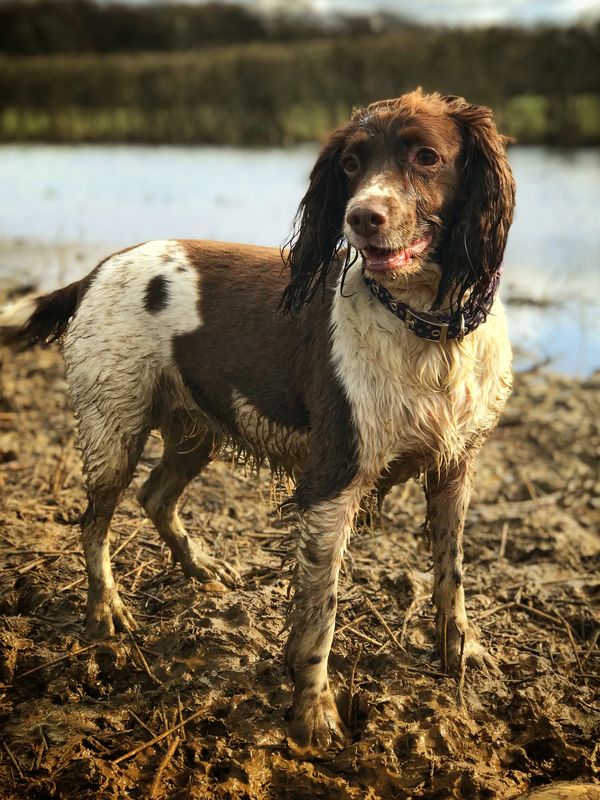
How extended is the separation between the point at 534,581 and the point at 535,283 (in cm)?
516

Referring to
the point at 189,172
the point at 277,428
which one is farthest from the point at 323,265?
the point at 189,172

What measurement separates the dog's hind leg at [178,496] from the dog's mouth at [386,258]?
1.33 metres

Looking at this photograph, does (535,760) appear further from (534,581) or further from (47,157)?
(47,157)

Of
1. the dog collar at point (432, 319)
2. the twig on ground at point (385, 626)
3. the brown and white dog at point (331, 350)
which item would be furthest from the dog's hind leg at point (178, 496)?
the dog collar at point (432, 319)

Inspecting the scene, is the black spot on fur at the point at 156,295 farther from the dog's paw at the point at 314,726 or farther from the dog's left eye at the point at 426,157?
the dog's paw at the point at 314,726

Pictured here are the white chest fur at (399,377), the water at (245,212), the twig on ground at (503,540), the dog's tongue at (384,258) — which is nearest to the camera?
the dog's tongue at (384,258)

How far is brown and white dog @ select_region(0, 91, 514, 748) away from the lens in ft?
8.75

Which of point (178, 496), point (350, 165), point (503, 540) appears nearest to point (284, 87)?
point (503, 540)

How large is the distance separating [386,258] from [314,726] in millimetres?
1500

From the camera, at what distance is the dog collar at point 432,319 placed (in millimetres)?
2732

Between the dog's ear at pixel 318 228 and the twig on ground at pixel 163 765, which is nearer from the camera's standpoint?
the twig on ground at pixel 163 765

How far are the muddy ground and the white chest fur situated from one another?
0.84 m

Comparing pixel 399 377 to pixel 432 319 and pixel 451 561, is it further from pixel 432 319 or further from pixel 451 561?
pixel 451 561

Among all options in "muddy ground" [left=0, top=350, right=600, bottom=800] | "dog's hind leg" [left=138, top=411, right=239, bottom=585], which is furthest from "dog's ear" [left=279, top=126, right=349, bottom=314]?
"muddy ground" [left=0, top=350, right=600, bottom=800]
